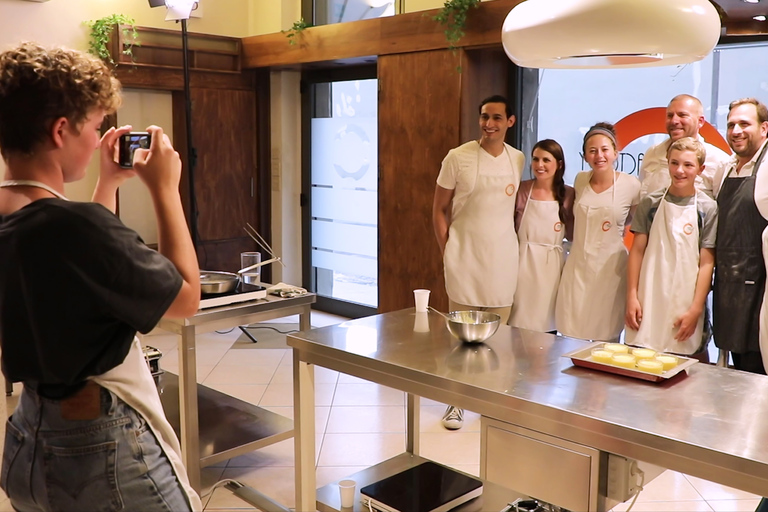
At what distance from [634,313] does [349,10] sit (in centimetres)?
375

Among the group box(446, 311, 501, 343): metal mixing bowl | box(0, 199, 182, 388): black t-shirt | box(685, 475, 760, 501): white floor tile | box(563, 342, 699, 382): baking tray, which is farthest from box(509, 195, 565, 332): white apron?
box(0, 199, 182, 388): black t-shirt

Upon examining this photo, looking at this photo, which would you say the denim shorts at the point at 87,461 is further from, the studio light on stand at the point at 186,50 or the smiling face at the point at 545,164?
the studio light on stand at the point at 186,50

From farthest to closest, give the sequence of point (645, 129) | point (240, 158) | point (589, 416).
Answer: point (240, 158), point (645, 129), point (589, 416)

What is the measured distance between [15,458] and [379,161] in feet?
13.9

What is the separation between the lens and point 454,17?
473cm

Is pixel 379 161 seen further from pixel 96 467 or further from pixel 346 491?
pixel 96 467

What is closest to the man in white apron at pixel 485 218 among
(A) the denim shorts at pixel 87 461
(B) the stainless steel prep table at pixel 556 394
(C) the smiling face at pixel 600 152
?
(C) the smiling face at pixel 600 152

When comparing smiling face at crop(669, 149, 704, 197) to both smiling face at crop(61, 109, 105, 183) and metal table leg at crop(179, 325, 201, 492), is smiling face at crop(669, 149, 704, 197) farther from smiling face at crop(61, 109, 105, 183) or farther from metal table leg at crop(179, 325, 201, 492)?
smiling face at crop(61, 109, 105, 183)

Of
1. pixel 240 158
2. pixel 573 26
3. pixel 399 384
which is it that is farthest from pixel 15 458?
pixel 240 158

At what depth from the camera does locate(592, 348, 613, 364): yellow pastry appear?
217 centimetres

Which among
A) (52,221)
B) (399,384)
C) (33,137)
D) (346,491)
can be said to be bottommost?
(346,491)

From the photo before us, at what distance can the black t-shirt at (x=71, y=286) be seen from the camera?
50.5 inches

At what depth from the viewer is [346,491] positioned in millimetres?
2713

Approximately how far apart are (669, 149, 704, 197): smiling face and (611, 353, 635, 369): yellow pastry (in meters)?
1.41
